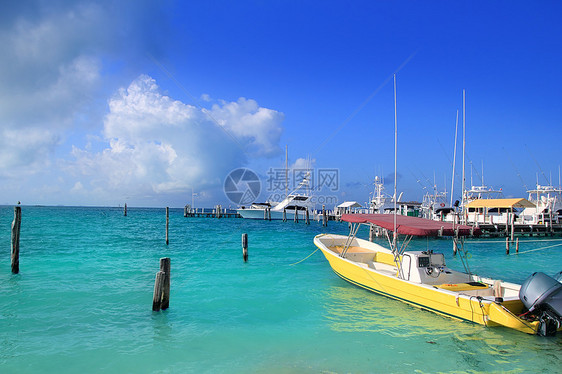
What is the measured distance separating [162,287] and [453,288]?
330 inches

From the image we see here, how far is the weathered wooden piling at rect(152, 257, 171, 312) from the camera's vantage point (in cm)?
1032

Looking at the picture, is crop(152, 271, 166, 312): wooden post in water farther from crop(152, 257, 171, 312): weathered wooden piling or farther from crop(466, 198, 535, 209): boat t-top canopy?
crop(466, 198, 535, 209): boat t-top canopy

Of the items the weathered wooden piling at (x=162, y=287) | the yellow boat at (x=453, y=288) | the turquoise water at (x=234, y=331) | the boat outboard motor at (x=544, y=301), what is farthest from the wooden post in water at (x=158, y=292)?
the boat outboard motor at (x=544, y=301)

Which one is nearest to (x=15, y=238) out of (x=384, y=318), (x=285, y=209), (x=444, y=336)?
(x=384, y=318)

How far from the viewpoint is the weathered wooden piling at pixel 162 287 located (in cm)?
1032

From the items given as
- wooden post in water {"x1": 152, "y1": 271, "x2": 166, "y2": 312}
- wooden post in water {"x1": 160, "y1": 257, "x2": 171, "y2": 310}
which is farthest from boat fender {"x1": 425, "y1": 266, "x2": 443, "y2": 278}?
wooden post in water {"x1": 152, "y1": 271, "x2": 166, "y2": 312}

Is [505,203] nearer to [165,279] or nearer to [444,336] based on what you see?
[444,336]

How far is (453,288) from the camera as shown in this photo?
10312 millimetres

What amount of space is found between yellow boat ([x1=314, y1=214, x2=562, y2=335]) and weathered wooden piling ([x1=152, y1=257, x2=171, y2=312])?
6.41 meters

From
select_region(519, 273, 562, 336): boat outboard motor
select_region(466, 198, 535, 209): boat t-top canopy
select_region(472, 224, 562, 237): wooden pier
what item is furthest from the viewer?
select_region(472, 224, 562, 237): wooden pier

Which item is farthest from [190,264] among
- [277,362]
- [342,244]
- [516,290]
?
[516,290]

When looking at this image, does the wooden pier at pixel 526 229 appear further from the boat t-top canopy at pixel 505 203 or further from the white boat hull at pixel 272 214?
the white boat hull at pixel 272 214

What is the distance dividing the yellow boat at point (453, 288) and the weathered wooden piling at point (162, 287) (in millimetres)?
Result: 6406

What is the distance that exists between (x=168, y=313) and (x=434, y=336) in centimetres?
732
